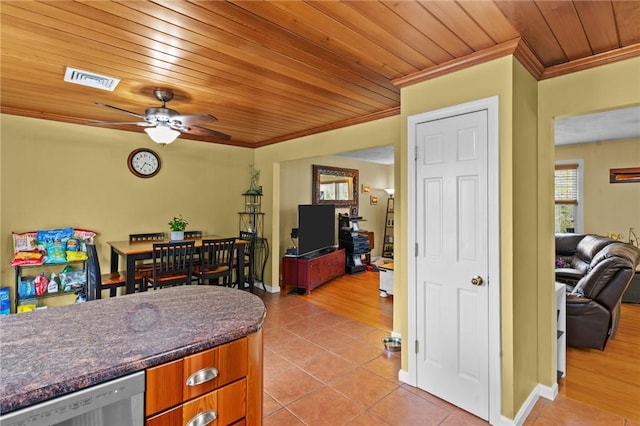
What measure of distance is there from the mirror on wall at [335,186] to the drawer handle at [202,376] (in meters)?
5.36

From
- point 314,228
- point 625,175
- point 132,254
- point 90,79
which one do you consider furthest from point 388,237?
point 90,79

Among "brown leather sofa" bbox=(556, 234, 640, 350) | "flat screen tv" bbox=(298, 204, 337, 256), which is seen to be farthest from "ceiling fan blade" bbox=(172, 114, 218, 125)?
"brown leather sofa" bbox=(556, 234, 640, 350)

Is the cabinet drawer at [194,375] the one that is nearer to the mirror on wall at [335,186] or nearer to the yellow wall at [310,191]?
the yellow wall at [310,191]

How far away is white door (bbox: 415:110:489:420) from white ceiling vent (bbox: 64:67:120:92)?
2.47 meters

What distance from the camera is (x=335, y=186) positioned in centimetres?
700

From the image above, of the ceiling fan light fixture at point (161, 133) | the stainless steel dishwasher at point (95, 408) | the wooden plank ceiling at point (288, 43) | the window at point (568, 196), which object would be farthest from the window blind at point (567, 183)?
the stainless steel dishwasher at point (95, 408)

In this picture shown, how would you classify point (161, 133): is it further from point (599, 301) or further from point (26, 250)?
point (599, 301)

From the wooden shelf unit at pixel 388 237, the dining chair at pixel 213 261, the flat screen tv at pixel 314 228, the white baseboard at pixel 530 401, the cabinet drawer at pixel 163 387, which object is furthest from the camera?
the wooden shelf unit at pixel 388 237

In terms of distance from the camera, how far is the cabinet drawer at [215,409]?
1137 millimetres

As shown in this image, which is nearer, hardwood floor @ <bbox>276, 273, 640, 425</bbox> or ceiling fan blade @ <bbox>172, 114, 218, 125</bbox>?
hardwood floor @ <bbox>276, 273, 640, 425</bbox>

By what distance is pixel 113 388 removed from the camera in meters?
1.01

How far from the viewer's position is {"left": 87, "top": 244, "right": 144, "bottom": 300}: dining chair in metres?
3.19

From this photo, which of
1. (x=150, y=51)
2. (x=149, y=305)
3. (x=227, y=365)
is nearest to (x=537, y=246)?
(x=227, y=365)

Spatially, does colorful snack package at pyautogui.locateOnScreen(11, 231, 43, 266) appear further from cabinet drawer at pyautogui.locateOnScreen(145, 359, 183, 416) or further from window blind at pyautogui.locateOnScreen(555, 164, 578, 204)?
window blind at pyautogui.locateOnScreen(555, 164, 578, 204)
